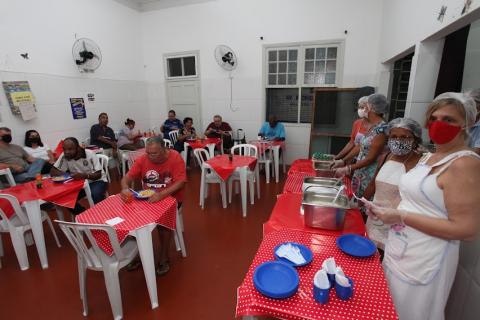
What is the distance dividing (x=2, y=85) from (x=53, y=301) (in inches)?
137

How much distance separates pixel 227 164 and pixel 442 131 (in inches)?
102

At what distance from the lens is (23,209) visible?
2.30 metres

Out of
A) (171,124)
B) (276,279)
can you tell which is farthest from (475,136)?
(171,124)

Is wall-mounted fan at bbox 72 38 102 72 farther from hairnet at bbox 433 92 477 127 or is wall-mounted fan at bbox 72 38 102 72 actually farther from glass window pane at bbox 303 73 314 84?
hairnet at bbox 433 92 477 127

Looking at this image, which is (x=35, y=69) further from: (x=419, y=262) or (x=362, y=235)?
(x=419, y=262)

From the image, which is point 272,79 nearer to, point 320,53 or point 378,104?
point 320,53

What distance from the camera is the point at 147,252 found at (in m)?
1.81

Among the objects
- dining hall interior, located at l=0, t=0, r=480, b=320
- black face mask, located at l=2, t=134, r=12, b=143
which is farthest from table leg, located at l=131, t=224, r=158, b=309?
black face mask, located at l=2, t=134, r=12, b=143

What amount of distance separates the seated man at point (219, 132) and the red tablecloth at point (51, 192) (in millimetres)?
3185

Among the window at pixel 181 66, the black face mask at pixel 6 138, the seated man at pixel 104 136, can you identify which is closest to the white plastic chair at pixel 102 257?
the black face mask at pixel 6 138

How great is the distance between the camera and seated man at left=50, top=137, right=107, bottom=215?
112 inches

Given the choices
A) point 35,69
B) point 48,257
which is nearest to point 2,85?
point 35,69

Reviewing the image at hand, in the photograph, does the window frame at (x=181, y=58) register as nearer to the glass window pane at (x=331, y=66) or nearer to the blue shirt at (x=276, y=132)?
the blue shirt at (x=276, y=132)

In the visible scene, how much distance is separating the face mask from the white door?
510cm
